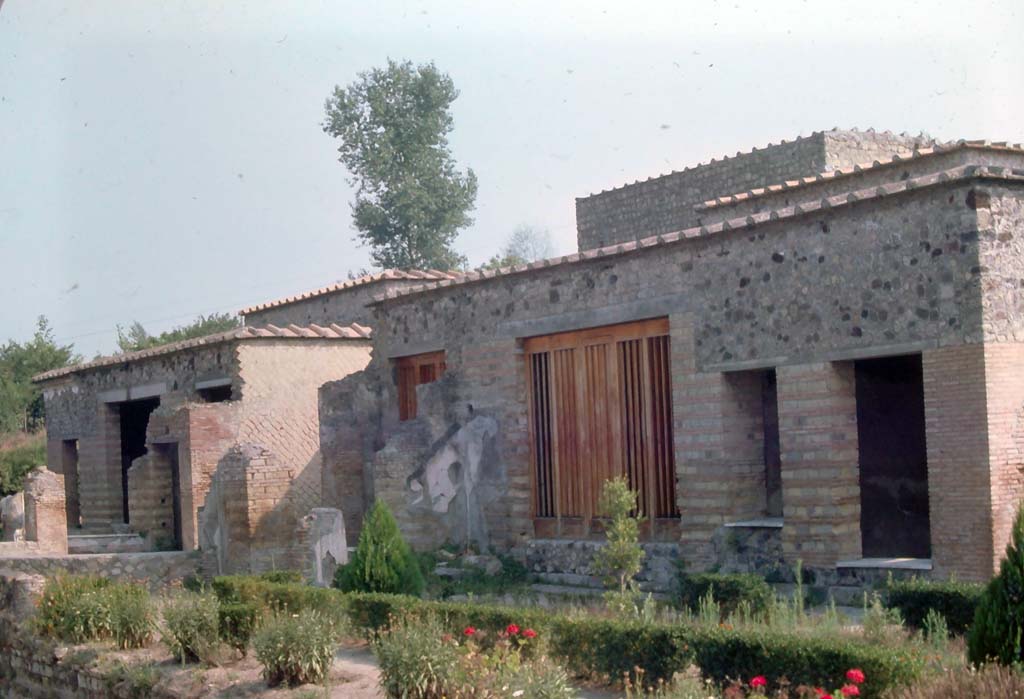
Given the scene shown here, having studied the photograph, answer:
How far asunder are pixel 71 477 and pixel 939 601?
2075 centimetres

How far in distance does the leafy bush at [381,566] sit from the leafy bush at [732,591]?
2700 millimetres

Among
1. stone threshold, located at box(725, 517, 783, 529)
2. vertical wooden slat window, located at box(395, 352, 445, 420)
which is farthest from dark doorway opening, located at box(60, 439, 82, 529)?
stone threshold, located at box(725, 517, 783, 529)

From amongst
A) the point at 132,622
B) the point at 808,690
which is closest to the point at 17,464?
the point at 132,622

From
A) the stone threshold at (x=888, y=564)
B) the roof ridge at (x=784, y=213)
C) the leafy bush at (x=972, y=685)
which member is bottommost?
the stone threshold at (x=888, y=564)

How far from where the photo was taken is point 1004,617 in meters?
6.91

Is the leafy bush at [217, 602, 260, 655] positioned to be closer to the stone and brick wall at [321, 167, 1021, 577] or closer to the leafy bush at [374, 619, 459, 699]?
the leafy bush at [374, 619, 459, 699]

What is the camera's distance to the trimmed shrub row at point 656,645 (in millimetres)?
7242

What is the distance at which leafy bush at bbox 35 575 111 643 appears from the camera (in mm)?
12516

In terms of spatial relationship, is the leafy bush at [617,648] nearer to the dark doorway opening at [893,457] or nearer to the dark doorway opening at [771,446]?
the dark doorway opening at [771,446]

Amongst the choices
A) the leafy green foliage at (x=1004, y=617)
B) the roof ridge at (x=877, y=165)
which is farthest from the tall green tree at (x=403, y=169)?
the leafy green foliage at (x=1004, y=617)

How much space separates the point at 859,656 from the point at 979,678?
0.89 metres

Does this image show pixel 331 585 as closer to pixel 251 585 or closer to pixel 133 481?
pixel 251 585

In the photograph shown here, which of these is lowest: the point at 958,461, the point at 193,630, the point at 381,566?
the point at 193,630

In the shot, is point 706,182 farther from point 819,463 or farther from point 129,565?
point 129,565
